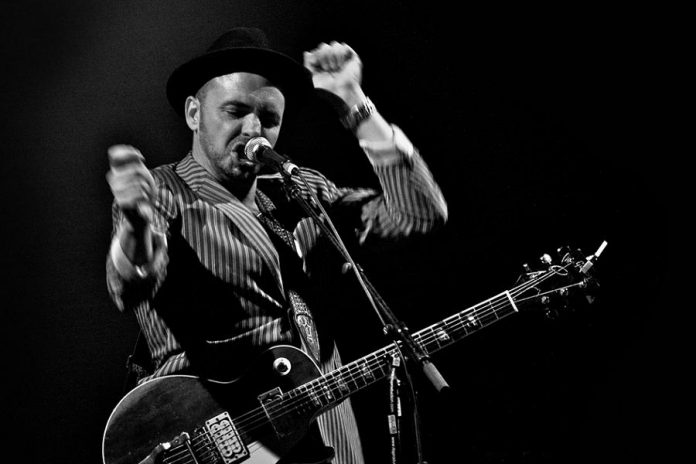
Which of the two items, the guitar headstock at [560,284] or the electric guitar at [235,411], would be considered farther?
the guitar headstock at [560,284]

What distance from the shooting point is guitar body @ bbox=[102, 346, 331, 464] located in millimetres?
1386

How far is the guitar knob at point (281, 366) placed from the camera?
1.49 m

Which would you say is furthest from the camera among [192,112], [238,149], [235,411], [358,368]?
[192,112]

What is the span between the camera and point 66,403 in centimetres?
169

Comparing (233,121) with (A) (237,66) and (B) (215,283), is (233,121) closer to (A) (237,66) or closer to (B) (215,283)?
(A) (237,66)

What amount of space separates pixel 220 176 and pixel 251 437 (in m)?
0.76

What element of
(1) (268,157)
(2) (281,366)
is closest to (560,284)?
(2) (281,366)

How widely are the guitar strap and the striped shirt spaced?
1.1 inches

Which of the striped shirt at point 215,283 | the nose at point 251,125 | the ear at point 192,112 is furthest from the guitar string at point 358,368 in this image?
the ear at point 192,112

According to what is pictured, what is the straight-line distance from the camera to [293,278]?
1765 millimetres

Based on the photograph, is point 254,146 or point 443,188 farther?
point 443,188

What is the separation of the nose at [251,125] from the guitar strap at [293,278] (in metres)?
0.24

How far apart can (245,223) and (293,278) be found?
22 cm

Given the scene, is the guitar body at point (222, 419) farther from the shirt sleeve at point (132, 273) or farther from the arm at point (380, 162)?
the arm at point (380, 162)
